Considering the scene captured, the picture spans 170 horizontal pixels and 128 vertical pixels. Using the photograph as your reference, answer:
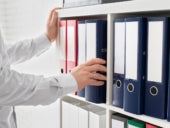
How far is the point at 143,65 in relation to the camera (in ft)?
3.25

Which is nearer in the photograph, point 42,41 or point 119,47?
point 119,47

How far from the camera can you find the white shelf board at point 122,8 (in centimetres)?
91

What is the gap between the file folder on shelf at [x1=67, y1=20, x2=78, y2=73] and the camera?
132cm

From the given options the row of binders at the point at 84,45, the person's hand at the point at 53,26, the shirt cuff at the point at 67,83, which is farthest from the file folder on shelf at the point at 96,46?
the person's hand at the point at 53,26

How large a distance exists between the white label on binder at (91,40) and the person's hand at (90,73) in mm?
58

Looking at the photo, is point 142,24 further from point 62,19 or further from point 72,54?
point 62,19

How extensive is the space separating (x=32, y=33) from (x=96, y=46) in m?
1.24

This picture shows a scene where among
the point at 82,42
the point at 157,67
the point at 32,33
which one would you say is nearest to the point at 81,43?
the point at 82,42

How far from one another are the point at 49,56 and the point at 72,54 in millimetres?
818

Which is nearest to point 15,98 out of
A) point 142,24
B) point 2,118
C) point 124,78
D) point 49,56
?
point 2,118

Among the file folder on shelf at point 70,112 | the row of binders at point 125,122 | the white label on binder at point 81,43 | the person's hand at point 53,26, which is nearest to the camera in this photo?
the row of binders at point 125,122

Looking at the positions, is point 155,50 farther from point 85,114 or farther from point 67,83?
point 85,114

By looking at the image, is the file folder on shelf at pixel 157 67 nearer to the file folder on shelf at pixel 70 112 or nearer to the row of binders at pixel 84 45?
the row of binders at pixel 84 45

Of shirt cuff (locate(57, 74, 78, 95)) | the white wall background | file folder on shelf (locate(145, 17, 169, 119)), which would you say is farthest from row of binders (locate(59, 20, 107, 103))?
the white wall background
